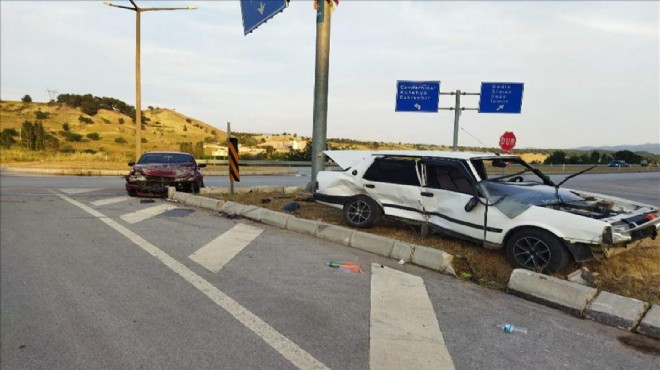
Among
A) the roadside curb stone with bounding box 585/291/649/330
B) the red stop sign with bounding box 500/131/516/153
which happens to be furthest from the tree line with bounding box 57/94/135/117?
the roadside curb stone with bounding box 585/291/649/330

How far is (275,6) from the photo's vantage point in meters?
10.2

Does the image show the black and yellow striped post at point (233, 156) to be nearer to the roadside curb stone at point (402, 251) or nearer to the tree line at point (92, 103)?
the roadside curb stone at point (402, 251)

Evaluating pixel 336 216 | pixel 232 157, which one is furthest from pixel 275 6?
pixel 336 216

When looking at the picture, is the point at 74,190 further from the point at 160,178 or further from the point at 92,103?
the point at 92,103

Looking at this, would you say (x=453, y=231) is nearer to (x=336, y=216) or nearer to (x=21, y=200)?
(x=336, y=216)

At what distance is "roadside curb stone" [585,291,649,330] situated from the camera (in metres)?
3.93

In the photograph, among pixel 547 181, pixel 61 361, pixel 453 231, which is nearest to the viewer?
pixel 61 361

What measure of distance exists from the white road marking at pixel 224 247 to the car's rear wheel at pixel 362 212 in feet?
5.50

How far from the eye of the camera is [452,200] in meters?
6.18

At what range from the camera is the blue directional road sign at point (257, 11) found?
33.4ft

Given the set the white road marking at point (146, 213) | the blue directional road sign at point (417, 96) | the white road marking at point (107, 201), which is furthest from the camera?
the blue directional road sign at point (417, 96)

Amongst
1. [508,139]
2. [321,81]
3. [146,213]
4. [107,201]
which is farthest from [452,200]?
[508,139]

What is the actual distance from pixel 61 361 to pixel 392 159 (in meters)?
5.34

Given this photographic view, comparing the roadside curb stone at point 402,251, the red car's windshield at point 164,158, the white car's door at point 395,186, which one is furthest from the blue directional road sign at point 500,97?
the roadside curb stone at point 402,251
